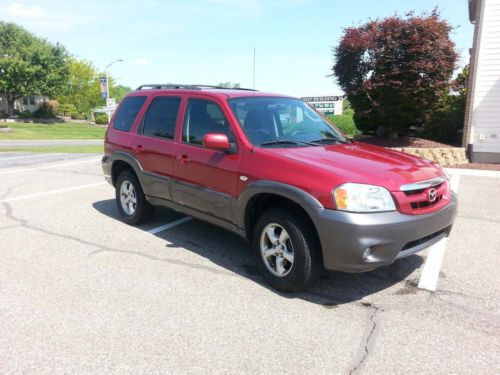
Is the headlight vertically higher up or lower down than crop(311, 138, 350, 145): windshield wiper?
lower down

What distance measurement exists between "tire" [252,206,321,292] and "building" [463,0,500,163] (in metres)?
10.9

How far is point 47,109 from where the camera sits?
187 feet

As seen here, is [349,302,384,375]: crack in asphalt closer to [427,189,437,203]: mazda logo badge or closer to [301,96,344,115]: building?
[427,189,437,203]: mazda logo badge

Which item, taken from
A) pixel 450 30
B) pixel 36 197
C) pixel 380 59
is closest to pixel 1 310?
pixel 36 197

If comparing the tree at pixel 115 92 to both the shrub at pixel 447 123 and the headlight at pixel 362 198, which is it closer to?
the shrub at pixel 447 123

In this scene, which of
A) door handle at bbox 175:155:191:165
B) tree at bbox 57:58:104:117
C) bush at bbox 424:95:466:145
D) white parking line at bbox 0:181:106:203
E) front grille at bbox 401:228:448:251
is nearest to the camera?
front grille at bbox 401:228:448:251

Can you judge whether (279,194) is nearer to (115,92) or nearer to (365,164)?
(365,164)

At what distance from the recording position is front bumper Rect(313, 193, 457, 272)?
3.30m

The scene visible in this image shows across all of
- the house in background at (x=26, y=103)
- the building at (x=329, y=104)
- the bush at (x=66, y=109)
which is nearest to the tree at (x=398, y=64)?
the building at (x=329, y=104)

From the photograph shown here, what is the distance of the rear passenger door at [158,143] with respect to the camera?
504 cm

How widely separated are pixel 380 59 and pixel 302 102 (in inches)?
317

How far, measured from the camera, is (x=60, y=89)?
53.2 metres

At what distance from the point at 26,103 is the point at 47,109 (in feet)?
16.4

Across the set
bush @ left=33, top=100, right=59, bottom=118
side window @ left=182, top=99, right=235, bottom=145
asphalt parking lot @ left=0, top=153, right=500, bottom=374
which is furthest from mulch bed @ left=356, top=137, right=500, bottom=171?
bush @ left=33, top=100, right=59, bottom=118
